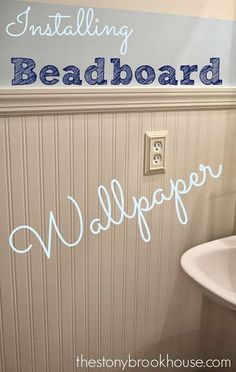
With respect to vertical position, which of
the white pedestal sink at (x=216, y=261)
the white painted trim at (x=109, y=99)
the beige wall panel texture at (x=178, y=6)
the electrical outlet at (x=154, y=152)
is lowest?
the white pedestal sink at (x=216, y=261)

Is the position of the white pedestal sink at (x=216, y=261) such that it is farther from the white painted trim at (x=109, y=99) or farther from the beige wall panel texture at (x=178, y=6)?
the beige wall panel texture at (x=178, y=6)

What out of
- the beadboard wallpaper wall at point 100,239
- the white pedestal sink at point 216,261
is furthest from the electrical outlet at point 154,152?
the white pedestal sink at point 216,261

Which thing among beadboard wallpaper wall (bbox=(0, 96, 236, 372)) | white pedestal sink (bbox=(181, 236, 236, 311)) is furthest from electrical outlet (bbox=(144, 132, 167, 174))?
white pedestal sink (bbox=(181, 236, 236, 311))

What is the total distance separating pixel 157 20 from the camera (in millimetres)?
1177

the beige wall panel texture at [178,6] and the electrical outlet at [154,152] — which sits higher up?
the beige wall panel texture at [178,6]

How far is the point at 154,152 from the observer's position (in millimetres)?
→ 1260

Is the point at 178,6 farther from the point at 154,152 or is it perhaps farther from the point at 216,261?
the point at 216,261

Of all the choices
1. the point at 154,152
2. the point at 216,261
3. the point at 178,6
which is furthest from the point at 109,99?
the point at 216,261

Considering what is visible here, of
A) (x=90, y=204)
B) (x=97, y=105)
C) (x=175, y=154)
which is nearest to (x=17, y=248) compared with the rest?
(x=90, y=204)

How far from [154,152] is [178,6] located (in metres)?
0.43

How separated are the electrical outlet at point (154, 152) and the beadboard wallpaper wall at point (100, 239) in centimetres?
2

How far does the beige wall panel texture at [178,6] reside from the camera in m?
1.08

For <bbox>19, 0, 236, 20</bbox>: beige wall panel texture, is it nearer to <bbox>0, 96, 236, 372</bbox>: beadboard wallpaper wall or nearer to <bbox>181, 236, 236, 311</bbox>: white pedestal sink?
<bbox>0, 96, 236, 372</bbox>: beadboard wallpaper wall

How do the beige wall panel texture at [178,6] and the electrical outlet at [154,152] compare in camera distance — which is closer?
the beige wall panel texture at [178,6]
